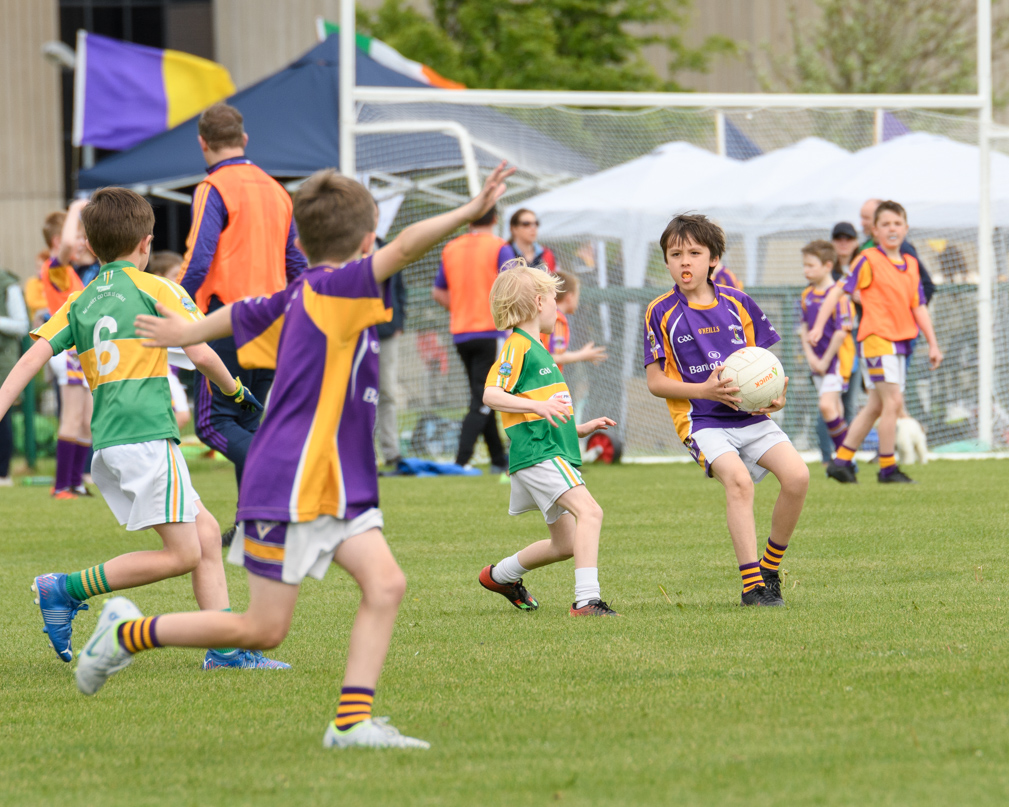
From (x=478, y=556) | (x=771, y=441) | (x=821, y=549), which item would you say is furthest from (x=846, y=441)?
(x=771, y=441)

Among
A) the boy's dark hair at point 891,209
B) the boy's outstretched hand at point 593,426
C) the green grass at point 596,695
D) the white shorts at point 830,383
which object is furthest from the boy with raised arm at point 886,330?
the boy's outstretched hand at point 593,426

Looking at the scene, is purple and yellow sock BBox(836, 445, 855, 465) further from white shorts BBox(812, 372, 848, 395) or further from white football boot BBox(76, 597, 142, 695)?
white football boot BBox(76, 597, 142, 695)

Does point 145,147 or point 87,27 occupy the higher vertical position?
point 87,27

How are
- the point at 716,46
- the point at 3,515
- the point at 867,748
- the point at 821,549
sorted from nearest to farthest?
the point at 867,748 < the point at 821,549 < the point at 3,515 < the point at 716,46

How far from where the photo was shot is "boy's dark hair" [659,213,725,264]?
18.6ft

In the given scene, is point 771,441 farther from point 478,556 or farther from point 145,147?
point 145,147

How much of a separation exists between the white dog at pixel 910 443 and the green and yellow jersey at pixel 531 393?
7004 mm

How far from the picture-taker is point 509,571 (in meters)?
5.70

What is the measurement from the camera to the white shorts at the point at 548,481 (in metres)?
5.55

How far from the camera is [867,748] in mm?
3314

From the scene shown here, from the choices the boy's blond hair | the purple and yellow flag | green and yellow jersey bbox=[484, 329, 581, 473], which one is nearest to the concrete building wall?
the purple and yellow flag

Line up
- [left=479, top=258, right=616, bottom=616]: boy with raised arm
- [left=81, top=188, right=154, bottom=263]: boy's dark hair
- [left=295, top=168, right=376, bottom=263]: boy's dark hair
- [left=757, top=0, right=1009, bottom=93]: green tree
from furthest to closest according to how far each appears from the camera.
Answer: [left=757, top=0, right=1009, bottom=93]: green tree < [left=479, top=258, right=616, bottom=616]: boy with raised arm < [left=81, top=188, right=154, bottom=263]: boy's dark hair < [left=295, top=168, right=376, bottom=263]: boy's dark hair

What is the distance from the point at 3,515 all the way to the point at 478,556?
4151 millimetres

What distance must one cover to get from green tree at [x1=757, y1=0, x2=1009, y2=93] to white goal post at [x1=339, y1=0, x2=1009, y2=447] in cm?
1415
